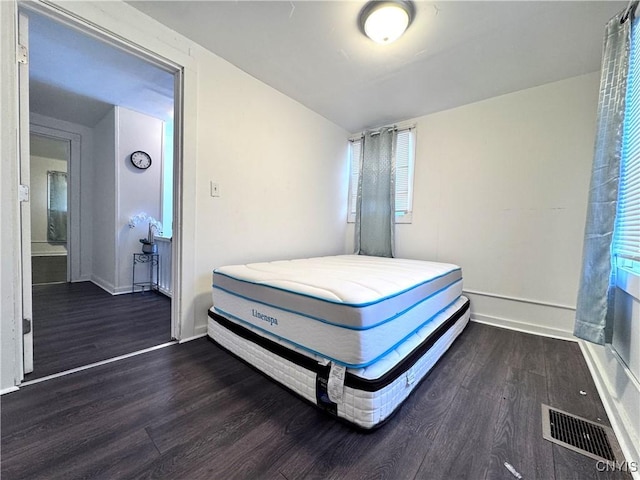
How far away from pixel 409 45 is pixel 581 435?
2.54 meters

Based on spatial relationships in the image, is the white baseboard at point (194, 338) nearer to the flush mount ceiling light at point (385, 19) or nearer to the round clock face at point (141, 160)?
the flush mount ceiling light at point (385, 19)

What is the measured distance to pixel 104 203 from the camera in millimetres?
3705

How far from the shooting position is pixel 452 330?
1983 mm

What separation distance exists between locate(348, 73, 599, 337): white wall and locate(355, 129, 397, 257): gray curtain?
354mm

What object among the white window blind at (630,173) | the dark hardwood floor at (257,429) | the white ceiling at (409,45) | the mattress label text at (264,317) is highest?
the white ceiling at (409,45)

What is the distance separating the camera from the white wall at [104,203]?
344 centimetres

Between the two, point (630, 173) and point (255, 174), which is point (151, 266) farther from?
point (630, 173)

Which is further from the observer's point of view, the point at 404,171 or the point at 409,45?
the point at 404,171

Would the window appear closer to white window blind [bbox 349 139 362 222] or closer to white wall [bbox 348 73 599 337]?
white wall [bbox 348 73 599 337]

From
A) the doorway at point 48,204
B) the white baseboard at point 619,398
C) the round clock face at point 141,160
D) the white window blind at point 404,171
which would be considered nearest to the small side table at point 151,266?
the round clock face at point 141,160

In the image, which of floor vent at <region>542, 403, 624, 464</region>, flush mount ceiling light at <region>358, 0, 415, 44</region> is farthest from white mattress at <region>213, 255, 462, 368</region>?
flush mount ceiling light at <region>358, 0, 415, 44</region>

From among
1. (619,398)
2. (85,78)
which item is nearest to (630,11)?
(619,398)

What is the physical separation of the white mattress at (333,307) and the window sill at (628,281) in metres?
0.90

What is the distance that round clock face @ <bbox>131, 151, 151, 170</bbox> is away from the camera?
11.5 ft
